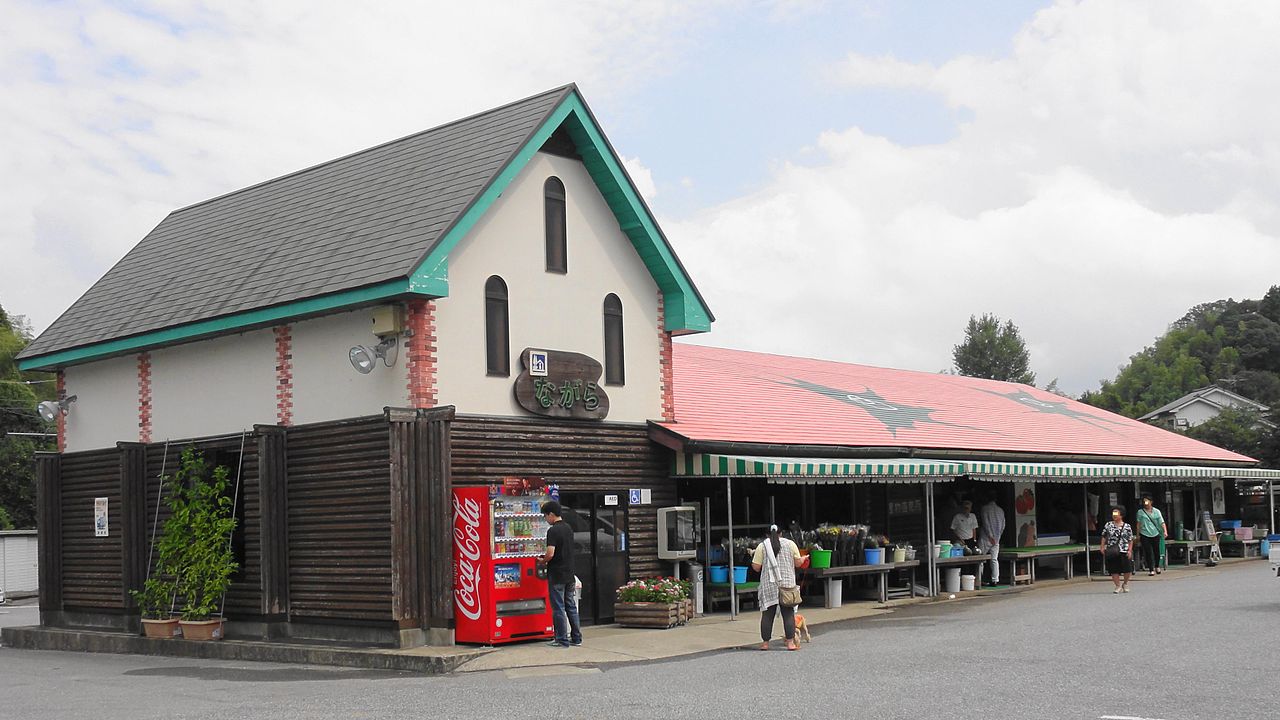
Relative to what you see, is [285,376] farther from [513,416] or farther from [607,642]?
[607,642]

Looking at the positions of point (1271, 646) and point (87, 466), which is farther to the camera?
point (87, 466)

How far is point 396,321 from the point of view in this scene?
1739 cm

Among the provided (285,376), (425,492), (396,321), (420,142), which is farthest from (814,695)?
(420,142)

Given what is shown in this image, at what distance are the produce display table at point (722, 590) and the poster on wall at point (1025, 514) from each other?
32.8 feet

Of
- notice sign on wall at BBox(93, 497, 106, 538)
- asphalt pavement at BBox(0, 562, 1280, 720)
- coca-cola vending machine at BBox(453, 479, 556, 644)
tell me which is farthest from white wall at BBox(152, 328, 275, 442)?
coca-cola vending machine at BBox(453, 479, 556, 644)

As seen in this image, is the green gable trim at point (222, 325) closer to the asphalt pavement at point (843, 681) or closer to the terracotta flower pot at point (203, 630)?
the terracotta flower pot at point (203, 630)

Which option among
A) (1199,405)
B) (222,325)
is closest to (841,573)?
(222,325)

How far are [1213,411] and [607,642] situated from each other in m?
81.0

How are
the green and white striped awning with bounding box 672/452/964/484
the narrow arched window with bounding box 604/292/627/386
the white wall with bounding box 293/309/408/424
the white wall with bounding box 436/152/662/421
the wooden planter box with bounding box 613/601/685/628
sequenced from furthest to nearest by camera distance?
the narrow arched window with bounding box 604/292/627/386 < the green and white striped awning with bounding box 672/452/964/484 < the wooden planter box with bounding box 613/601/685/628 < the white wall with bounding box 436/152/662/421 < the white wall with bounding box 293/309/408/424

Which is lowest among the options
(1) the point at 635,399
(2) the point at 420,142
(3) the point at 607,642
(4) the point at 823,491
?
(3) the point at 607,642

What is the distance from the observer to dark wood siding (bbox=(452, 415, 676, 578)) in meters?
17.9

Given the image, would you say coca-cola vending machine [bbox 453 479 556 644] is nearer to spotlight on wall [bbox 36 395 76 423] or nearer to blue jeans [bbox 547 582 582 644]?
blue jeans [bbox 547 582 582 644]

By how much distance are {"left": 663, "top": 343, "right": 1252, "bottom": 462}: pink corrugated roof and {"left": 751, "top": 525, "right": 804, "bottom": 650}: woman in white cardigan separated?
359 centimetres

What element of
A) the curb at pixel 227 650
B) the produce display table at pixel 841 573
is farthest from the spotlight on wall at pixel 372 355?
the produce display table at pixel 841 573
